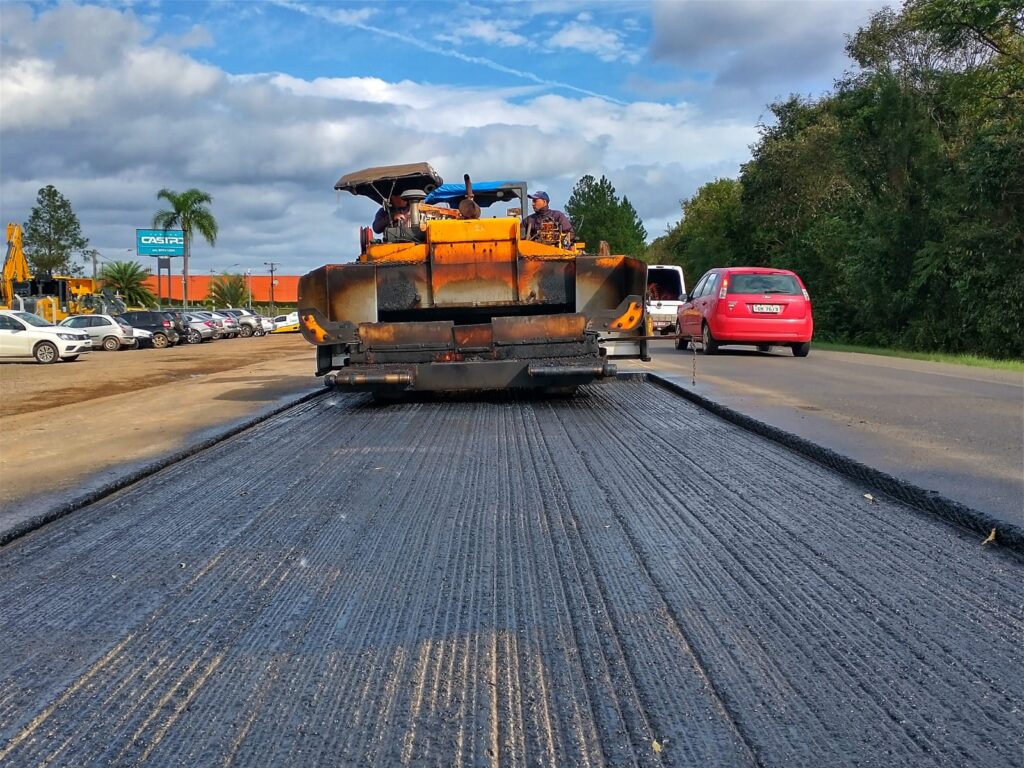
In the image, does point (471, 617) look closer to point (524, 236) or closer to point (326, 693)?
point (326, 693)

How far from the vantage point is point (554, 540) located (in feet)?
16.3

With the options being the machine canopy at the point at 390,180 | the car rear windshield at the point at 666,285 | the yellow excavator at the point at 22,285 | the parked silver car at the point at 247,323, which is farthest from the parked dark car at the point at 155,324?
the machine canopy at the point at 390,180

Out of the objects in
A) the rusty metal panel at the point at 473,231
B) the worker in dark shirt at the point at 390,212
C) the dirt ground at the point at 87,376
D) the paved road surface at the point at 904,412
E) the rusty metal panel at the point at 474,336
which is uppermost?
the worker in dark shirt at the point at 390,212

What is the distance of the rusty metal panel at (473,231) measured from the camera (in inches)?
428

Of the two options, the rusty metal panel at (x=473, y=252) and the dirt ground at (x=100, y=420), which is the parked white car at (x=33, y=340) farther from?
the rusty metal panel at (x=473, y=252)

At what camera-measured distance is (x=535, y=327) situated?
33.6 ft

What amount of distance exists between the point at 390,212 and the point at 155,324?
32.2 metres

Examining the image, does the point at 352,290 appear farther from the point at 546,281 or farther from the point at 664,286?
the point at 664,286

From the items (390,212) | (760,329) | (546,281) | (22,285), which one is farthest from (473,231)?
(22,285)

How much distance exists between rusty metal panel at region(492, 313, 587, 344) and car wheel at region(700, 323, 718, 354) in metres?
8.92

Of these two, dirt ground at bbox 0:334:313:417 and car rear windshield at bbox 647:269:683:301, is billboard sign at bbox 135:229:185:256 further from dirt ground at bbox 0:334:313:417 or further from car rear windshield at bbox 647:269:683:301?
car rear windshield at bbox 647:269:683:301

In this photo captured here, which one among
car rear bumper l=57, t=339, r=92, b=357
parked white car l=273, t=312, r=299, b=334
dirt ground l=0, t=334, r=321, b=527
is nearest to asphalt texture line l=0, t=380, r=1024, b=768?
dirt ground l=0, t=334, r=321, b=527

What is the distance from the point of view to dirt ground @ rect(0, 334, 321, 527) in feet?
22.9

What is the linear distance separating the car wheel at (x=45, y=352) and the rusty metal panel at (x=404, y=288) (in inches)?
841
